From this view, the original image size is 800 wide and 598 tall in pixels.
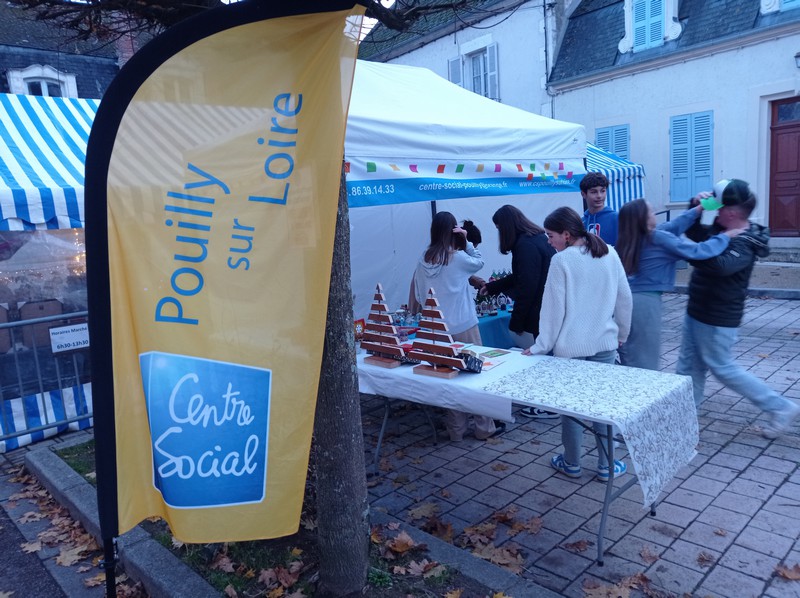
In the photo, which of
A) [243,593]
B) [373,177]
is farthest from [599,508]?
[373,177]

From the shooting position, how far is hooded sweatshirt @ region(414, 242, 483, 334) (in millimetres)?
4570

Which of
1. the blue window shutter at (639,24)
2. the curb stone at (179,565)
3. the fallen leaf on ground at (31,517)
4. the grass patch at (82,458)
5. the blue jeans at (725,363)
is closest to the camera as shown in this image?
the curb stone at (179,565)

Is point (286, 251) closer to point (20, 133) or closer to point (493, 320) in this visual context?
point (493, 320)

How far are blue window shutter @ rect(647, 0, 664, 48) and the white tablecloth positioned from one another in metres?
10.9

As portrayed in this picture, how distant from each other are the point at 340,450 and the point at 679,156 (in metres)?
11.8

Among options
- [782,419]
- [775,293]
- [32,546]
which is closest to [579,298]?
[782,419]

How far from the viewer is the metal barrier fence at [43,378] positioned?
5.11 meters

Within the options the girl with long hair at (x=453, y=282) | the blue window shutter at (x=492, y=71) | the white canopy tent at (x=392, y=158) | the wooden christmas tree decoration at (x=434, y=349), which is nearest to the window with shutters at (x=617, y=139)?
the blue window shutter at (x=492, y=71)

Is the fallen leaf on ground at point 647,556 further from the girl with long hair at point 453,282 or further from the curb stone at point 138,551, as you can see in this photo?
the curb stone at point 138,551

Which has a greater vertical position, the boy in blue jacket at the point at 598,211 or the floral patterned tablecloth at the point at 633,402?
the boy in blue jacket at the point at 598,211

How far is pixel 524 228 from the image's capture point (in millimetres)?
4629

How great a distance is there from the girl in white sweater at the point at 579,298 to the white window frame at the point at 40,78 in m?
15.7

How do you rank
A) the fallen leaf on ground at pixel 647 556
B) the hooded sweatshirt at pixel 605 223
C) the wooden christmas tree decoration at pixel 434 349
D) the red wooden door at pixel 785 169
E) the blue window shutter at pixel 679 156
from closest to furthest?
the fallen leaf on ground at pixel 647 556
the wooden christmas tree decoration at pixel 434 349
the hooded sweatshirt at pixel 605 223
the red wooden door at pixel 785 169
the blue window shutter at pixel 679 156

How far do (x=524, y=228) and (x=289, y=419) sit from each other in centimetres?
307
